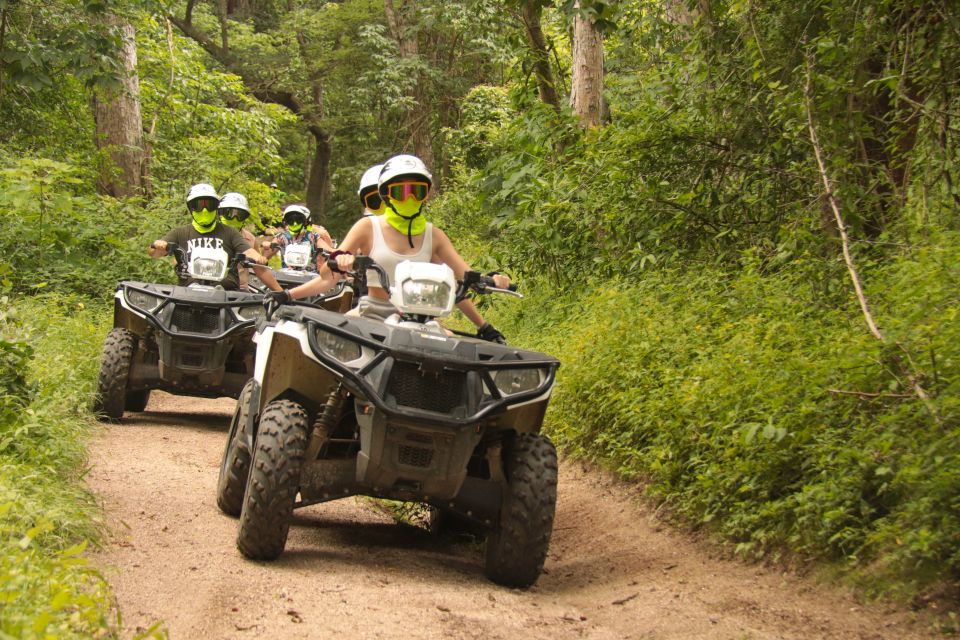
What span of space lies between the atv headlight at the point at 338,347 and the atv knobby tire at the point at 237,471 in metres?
1.04

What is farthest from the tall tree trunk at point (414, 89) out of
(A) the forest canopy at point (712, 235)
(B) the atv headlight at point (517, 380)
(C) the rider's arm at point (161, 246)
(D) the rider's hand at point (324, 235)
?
(B) the atv headlight at point (517, 380)

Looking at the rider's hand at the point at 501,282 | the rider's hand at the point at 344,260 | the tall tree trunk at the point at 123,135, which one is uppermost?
the tall tree trunk at the point at 123,135

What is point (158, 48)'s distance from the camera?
69.0ft

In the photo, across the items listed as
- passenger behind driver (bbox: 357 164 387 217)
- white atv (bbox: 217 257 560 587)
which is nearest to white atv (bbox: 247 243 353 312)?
passenger behind driver (bbox: 357 164 387 217)

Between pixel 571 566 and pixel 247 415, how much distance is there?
210cm

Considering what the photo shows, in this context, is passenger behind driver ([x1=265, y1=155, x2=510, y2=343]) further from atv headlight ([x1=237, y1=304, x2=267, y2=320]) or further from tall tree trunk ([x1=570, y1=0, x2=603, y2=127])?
tall tree trunk ([x1=570, y1=0, x2=603, y2=127])

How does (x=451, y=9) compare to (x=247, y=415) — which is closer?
(x=247, y=415)

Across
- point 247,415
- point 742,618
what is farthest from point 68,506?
point 742,618

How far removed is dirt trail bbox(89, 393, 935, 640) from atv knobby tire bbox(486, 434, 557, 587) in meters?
0.12

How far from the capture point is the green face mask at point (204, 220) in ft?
37.6

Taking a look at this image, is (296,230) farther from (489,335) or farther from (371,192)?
(489,335)

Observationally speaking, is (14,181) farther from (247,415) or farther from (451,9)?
(451,9)

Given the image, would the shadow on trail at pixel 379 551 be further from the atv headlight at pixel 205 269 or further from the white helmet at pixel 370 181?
the atv headlight at pixel 205 269

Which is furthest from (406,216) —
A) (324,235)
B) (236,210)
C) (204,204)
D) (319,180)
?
(319,180)
